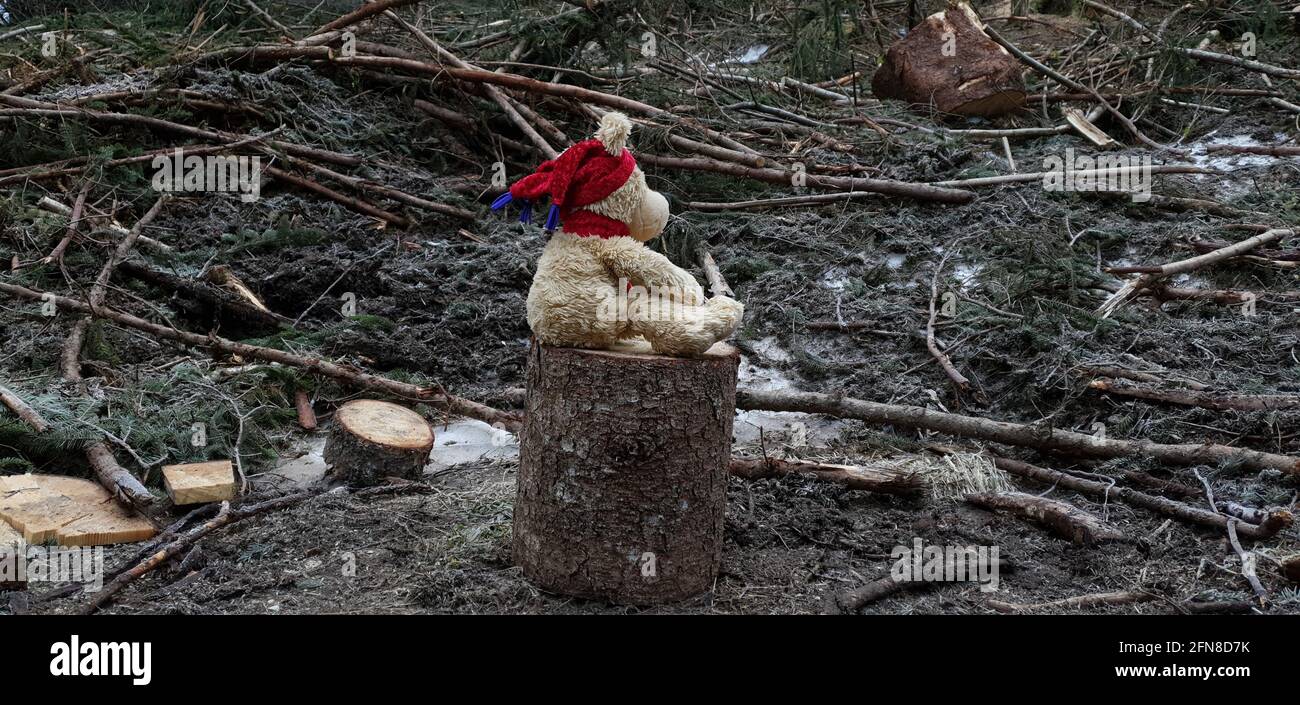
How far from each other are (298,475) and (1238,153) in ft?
21.6

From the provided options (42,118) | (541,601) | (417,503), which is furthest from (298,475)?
(42,118)

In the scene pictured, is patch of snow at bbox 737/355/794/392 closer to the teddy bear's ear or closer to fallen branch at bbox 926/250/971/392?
fallen branch at bbox 926/250/971/392

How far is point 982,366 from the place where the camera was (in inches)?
219

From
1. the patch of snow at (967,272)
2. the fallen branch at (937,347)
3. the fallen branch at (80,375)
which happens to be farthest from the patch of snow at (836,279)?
the fallen branch at (80,375)

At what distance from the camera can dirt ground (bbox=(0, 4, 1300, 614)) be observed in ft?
12.3

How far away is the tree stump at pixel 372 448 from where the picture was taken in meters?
4.65

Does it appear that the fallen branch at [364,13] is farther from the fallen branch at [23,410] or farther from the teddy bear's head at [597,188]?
the teddy bear's head at [597,188]

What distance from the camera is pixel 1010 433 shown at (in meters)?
4.70

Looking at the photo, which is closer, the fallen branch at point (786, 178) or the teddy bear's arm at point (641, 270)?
the teddy bear's arm at point (641, 270)

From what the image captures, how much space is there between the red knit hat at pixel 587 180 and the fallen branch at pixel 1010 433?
6.14 feet

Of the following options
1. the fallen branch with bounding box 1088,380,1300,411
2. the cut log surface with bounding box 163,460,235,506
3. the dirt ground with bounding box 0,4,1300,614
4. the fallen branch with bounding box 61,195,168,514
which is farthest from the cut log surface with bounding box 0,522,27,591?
the fallen branch with bounding box 1088,380,1300,411

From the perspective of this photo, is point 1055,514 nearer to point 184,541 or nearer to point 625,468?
point 625,468

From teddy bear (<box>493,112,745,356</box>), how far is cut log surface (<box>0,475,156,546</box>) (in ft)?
6.53

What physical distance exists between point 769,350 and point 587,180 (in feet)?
9.54
